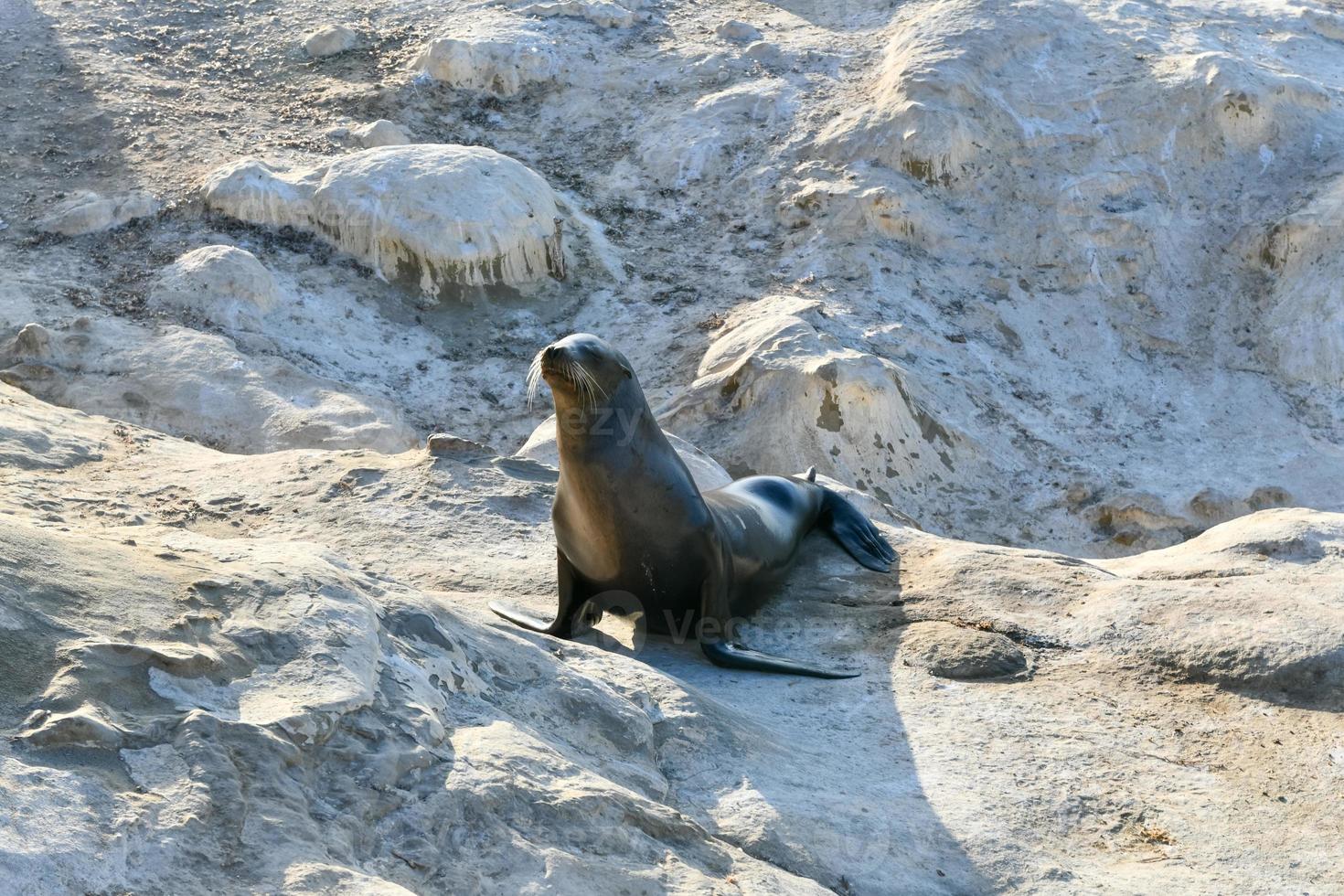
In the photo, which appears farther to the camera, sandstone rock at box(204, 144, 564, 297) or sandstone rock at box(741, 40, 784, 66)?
sandstone rock at box(741, 40, 784, 66)

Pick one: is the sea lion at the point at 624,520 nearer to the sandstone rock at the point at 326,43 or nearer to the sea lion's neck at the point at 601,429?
the sea lion's neck at the point at 601,429

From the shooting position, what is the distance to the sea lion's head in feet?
17.9

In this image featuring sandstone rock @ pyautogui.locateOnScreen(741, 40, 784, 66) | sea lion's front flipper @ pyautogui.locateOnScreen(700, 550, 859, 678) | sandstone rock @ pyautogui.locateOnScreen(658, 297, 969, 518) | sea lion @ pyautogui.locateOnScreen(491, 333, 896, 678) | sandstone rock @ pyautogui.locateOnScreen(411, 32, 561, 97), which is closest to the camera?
sea lion's front flipper @ pyautogui.locateOnScreen(700, 550, 859, 678)

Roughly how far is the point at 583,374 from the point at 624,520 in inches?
23.3

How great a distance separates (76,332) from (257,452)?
1757 mm

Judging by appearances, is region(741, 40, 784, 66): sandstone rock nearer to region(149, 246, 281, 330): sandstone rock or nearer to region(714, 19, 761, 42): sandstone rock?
region(714, 19, 761, 42): sandstone rock

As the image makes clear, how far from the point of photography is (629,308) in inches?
465

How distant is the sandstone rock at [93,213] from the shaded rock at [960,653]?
807cm

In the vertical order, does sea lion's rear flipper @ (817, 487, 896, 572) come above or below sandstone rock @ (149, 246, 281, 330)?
above

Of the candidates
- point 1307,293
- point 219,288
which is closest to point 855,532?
point 219,288

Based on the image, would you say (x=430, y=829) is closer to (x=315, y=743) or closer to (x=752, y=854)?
(x=315, y=743)

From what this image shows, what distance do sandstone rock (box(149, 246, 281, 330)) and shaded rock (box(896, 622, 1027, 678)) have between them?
6.45 m
